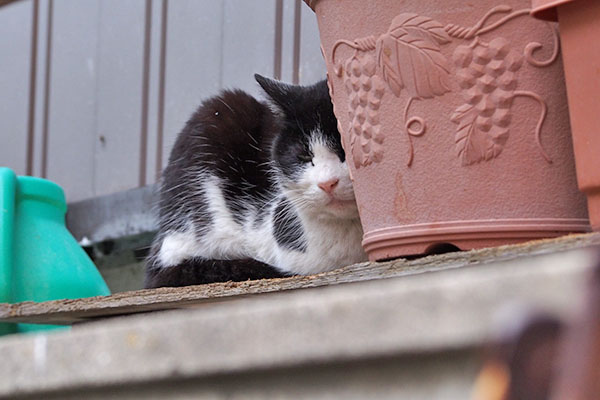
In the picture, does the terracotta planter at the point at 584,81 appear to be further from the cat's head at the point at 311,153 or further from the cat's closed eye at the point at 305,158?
the cat's closed eye at the point at 305,158

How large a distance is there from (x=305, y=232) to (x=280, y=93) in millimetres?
276

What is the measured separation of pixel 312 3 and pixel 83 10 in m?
1.95

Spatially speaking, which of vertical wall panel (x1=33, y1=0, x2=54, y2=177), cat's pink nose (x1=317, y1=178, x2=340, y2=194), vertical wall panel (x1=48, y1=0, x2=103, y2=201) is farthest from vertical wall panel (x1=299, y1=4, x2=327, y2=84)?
vertical wall panel (x1=33, y1=0, x2=54, y2=177)

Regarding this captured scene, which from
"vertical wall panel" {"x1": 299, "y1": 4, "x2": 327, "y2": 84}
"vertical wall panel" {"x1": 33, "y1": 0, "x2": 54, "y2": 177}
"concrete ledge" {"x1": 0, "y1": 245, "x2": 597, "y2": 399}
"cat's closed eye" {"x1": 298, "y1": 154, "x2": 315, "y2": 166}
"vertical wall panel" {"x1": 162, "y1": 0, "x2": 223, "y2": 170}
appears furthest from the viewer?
"vertical wall panel" {"x1": 33, "y1": 0, "x2": 54, "y2": 177}

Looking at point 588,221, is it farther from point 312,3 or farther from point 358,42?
point 312,3

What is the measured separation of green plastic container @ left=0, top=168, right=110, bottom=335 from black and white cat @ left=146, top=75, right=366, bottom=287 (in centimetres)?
20

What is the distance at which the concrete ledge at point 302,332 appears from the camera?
24.0 inches

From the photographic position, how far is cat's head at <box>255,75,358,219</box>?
5.03 feet

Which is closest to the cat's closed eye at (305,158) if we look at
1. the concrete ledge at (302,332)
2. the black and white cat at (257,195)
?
the black and white cat at (257,195)

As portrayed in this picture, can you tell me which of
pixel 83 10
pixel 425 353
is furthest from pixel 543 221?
pixel 83 10

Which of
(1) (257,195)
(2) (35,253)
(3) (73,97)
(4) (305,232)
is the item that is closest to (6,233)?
(2) (35,253)

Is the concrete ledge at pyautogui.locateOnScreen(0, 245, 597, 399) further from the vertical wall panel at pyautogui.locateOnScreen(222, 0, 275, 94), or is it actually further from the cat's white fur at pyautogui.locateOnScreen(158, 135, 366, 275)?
the vertical wall panel at pyautogui.locateOnScreen(222, 0, 275, 94)

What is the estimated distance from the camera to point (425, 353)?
2.15ft

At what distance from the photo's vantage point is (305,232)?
5.50 ft
